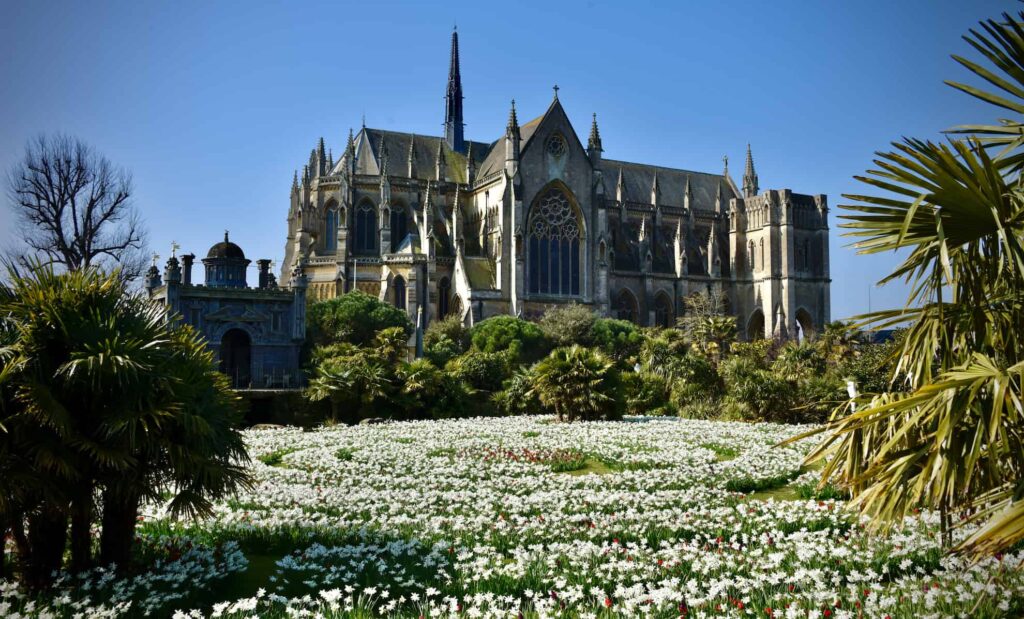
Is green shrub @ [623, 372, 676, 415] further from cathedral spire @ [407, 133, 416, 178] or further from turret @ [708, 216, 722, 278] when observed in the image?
turret @ [708, 216, 722, 278]

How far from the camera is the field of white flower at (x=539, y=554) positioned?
21.6 ft

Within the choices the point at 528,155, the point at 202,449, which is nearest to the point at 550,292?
the point at 528,155

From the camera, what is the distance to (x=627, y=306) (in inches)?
2603

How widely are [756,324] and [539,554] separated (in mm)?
67465

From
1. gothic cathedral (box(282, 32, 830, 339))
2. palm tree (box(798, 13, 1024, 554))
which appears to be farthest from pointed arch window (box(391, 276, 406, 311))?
palm tree (box(798, 13, 1024, 554))

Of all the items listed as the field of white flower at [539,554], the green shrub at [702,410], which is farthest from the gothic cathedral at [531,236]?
the field of white flower at [539,554]

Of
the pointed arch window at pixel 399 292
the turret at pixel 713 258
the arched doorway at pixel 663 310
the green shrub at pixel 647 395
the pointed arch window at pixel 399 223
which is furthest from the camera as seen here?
the turret at pixel 713 258

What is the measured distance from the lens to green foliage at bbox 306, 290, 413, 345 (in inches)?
1619

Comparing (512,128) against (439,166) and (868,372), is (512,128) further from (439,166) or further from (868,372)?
(868,372)

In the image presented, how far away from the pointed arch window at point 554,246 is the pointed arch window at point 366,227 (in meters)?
10.9

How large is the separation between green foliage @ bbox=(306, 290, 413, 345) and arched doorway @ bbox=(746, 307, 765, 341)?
37599 mm

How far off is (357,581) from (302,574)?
0.69 meters

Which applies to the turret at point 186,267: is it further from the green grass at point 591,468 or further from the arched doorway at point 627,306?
the arched doorway at point 627,306

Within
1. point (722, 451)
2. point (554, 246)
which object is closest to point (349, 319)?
point (554, 246)
